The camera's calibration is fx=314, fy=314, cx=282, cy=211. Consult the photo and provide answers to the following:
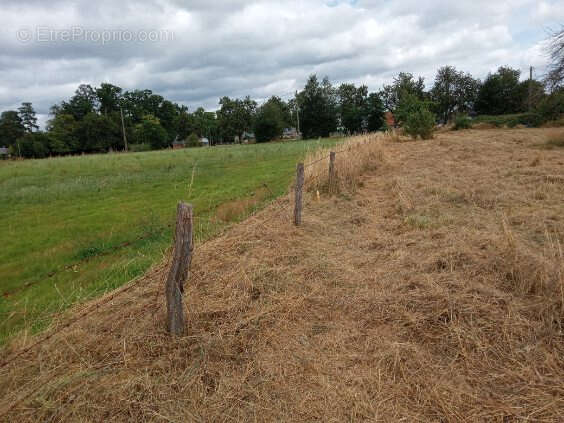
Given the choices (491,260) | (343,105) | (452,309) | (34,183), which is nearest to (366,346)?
(452,309)

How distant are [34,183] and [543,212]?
19094 millimetres

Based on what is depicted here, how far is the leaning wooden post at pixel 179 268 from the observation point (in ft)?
7.63

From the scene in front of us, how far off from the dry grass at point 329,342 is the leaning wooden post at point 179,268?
171 millimetres

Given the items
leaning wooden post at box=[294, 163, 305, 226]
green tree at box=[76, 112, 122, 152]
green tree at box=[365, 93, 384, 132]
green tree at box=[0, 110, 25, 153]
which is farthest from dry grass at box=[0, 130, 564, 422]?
green tree at box=[0, 110, 25, 153]

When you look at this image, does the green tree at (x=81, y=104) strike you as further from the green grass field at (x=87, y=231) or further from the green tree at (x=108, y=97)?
the green grass field at (x=87, y=231)

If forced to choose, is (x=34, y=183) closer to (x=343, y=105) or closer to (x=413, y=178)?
(x=413, y=178)

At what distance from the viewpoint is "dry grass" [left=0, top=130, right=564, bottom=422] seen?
2061mm

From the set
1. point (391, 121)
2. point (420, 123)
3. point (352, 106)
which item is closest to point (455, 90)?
point (352, 106)

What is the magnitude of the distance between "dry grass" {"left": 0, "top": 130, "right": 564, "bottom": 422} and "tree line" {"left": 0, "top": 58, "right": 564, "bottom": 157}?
3377 cm

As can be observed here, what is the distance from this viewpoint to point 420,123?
70.4 ft

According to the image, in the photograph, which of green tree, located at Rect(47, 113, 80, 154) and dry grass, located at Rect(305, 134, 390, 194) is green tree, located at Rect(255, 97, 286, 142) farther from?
dry grass, located at Rect(305, 134, 390, 194)

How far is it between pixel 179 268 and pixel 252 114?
7375cm

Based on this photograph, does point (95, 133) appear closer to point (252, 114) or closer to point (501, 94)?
point (252, 114)

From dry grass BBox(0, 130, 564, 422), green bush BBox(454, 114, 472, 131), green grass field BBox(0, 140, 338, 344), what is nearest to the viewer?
dry grass BBox(0, 130, 564, 422)
